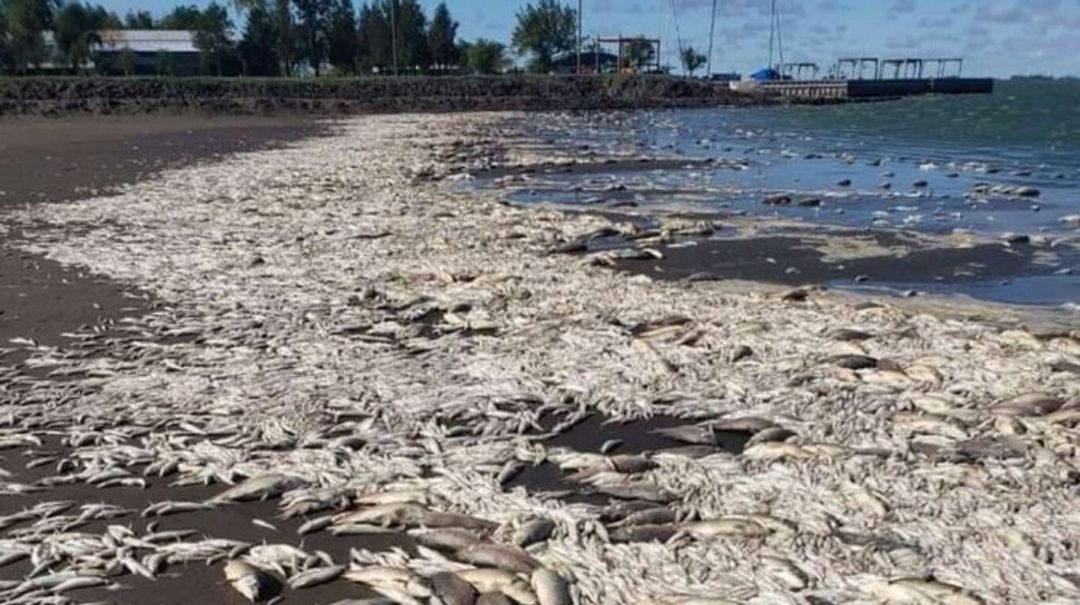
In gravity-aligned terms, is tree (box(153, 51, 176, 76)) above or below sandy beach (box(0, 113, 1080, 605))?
above

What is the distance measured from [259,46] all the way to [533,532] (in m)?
132

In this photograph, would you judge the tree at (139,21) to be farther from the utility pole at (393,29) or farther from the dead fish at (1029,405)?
the dead fish at (1029,405)

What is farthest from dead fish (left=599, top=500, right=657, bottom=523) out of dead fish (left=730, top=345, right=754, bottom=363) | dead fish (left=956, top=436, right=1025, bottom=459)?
dead fish (left=730, top=345, right=754, bottom=363)

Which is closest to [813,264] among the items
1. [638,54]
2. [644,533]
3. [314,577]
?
[644,533]

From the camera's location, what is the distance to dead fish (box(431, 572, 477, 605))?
586cm

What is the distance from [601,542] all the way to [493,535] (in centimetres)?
80

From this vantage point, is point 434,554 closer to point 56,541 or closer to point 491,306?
point 56,541

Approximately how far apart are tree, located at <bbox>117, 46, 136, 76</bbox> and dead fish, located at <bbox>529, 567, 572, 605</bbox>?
4964 inches

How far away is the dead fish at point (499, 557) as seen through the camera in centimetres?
628

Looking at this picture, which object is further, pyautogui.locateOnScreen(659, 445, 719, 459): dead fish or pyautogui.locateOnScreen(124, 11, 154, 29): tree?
pyautogui.locateOnScreen(124, 11, 154, 29): tree

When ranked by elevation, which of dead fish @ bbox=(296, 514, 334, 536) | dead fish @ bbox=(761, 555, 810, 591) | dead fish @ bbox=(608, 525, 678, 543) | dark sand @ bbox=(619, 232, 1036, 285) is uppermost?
dead fish @ bbox=(761, 555, 810, 591)

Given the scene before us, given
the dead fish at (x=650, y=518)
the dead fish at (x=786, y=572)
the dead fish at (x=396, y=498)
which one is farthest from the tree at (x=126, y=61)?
the dead fish at (x=786, y=572)

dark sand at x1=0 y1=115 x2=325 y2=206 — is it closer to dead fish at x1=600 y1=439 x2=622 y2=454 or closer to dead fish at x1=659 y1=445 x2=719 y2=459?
dead fish at x1=600 y1=439 x2=622 y2=454

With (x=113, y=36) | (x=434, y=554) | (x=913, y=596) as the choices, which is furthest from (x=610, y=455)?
(x=113, y=36)
